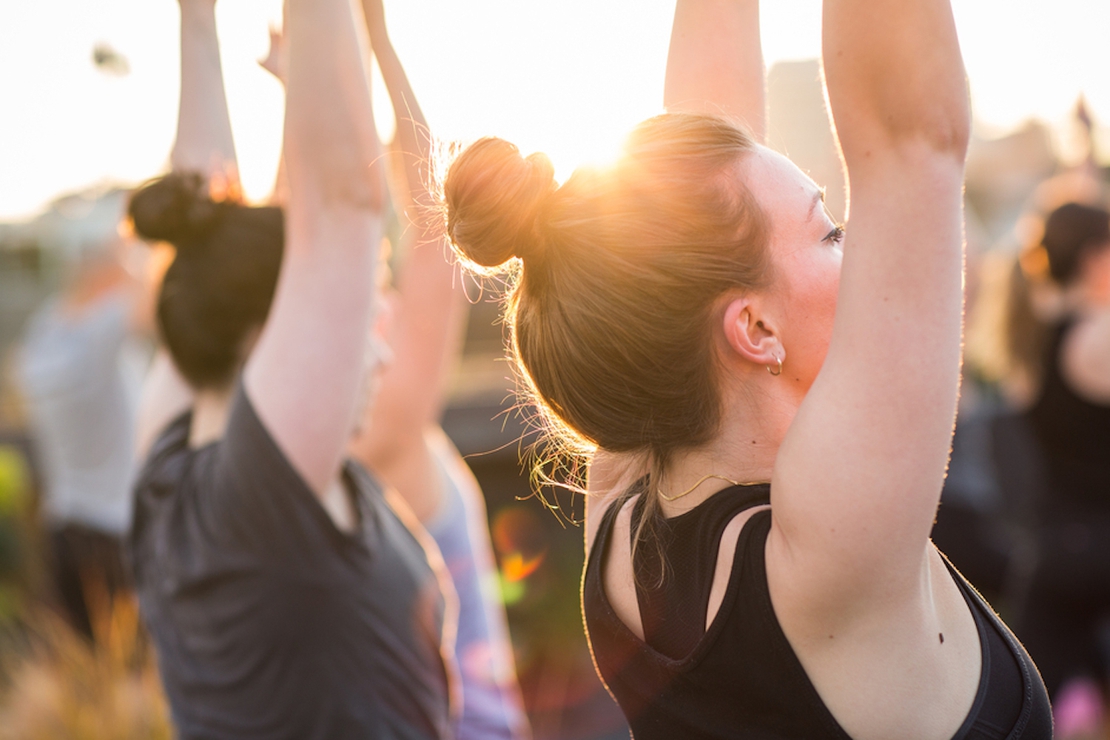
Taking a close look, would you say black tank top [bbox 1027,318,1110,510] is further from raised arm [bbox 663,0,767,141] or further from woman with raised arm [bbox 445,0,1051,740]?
woman with raised arm [bbox 445,0,1051,740]

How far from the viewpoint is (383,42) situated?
2.04m

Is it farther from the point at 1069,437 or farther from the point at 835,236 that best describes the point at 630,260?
the point at 1069,437

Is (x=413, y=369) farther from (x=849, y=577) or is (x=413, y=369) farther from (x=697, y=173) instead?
(x=849, y=577)

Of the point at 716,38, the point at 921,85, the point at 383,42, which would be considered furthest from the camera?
the point at 383,42

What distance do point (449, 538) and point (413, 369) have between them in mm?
482

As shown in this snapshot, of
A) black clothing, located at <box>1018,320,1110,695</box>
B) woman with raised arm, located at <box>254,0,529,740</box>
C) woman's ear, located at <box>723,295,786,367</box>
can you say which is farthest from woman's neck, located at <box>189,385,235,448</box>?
black clothing, located at <box>1018,320,1110,695</box>

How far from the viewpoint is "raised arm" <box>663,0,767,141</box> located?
5.21ft

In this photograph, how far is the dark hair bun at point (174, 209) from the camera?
210 centimetres

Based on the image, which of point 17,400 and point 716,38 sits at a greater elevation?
point 716,38

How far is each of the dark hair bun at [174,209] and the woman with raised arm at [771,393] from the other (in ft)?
3.48

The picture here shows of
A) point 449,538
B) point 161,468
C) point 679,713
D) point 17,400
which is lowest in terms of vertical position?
point 17,400

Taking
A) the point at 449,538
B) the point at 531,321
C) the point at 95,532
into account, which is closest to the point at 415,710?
the point at 449,538

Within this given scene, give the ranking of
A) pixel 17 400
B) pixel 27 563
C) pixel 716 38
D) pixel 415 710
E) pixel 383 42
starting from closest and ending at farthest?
pixel 716 38, pixel 415 710, pixel 383 42, pixel 27 563, pixel 17 400

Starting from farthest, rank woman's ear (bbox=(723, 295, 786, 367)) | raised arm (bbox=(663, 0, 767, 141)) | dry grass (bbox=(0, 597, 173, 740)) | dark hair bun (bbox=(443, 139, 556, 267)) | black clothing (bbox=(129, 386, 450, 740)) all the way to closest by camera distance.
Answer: dry grass (bbox=(0, 597, 173, 740)) < black clothing (bbox=(129, 386, 450, 740)) < raised arm (bbox=(663, 0, 767, 141)) < dark hair bun (bbox=(443, 139, 556, 267)) < woman's ear (bbox=(723, 295, 786, 367))
